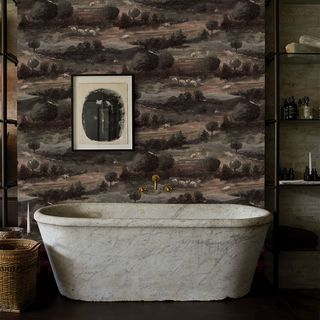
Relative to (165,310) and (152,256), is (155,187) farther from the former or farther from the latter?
(165,310)

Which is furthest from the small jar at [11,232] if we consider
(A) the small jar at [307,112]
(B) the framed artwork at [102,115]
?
(A) the small jar at [307,112]

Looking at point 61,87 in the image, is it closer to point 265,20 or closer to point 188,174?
point 188,174

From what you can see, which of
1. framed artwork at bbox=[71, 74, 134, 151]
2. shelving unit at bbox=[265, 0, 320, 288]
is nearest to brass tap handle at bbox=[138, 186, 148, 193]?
framed artwork at bbox=[71, 74, 134, 151]

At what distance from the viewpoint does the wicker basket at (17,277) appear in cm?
269

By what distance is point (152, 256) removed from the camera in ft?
9.16

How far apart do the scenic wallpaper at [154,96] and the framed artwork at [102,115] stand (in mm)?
65

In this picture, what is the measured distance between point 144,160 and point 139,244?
38.4 inches

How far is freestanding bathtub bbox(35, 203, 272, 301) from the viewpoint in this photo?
8.98 feet

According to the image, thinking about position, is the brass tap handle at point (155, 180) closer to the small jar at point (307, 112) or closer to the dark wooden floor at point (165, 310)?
the dark wooden floor at point (165, 310)

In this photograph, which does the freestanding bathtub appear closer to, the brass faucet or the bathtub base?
the bathtub base

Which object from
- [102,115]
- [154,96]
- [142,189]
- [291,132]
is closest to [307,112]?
[291,132]

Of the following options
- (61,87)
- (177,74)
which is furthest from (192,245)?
(61,87)

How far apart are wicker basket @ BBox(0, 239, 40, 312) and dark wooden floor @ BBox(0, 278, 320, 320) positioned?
0.07m

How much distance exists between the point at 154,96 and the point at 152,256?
4.61 ft
